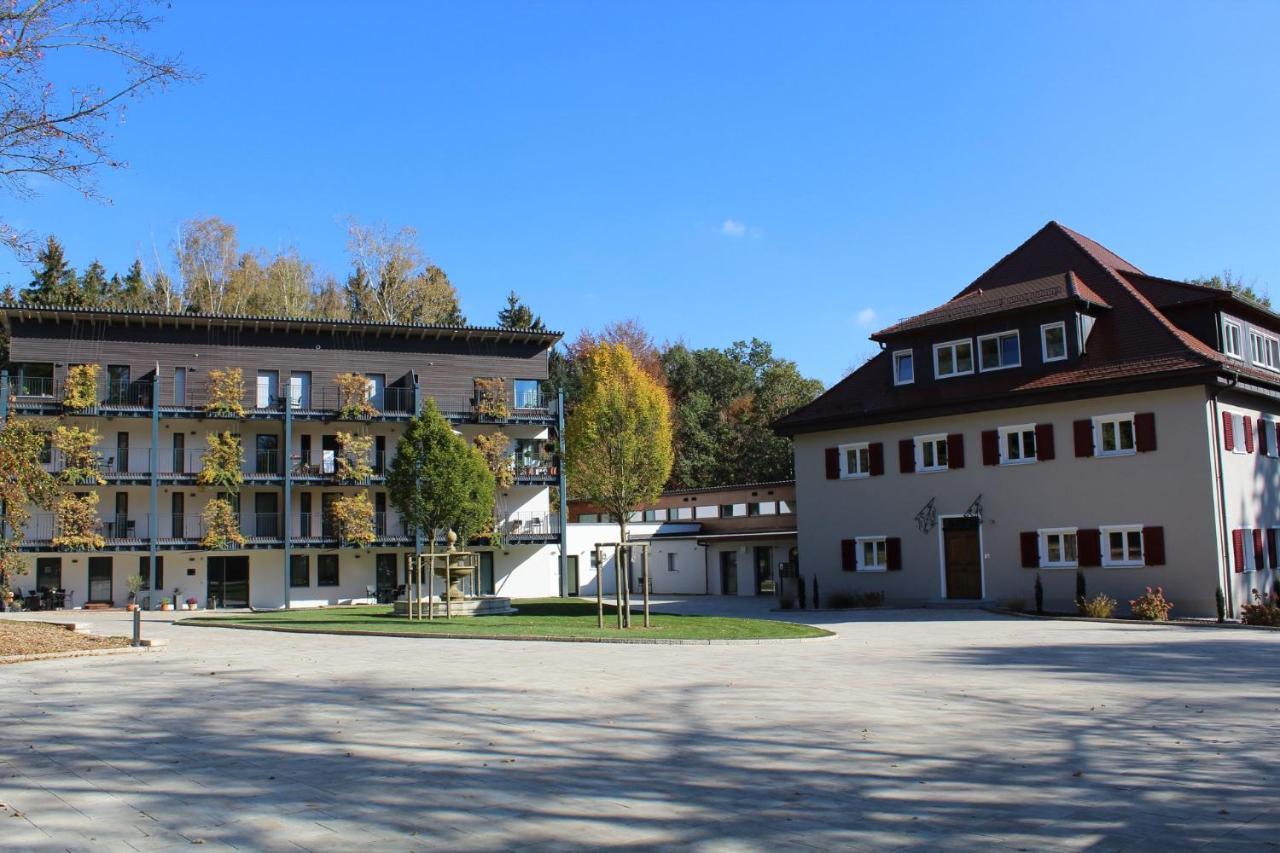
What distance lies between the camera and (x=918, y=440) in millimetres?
34750

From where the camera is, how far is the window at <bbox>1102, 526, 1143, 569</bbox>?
29484 millimetres

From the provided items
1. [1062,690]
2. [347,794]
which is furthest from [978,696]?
[347,794]

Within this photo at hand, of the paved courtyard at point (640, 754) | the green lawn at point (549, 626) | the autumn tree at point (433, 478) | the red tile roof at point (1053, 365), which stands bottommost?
the green lawn at point (549, 626)

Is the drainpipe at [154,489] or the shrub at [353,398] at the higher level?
the shrub at [353,398]

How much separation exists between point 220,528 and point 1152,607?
1328 inches

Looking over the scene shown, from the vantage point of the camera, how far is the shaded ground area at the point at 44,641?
18.1 metres

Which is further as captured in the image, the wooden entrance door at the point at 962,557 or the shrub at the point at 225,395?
the shrub at the point at 225,395

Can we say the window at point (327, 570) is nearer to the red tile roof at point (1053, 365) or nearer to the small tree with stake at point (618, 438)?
the small tree with stake at point (618, 438)

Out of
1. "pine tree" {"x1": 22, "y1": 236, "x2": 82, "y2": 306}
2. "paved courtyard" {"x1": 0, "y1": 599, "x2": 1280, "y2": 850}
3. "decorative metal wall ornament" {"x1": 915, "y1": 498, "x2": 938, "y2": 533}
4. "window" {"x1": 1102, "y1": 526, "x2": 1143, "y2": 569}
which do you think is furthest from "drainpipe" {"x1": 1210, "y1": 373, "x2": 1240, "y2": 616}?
"pine tree" {"x1": 22, "y1": 236, "x2": 82, "y2": 306}

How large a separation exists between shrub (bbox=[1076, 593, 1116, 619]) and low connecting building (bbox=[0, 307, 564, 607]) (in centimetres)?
2545

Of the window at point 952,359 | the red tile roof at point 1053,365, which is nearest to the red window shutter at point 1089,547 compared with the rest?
the red tile roof at point 1053,365

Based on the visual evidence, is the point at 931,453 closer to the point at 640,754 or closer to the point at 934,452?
the point at 934,452

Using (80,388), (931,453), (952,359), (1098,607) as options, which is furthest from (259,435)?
(1098,607)

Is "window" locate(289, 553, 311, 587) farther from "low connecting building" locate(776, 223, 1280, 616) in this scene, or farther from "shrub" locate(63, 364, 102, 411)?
"low connecting building" locate(776, 223, 1280, 616)
